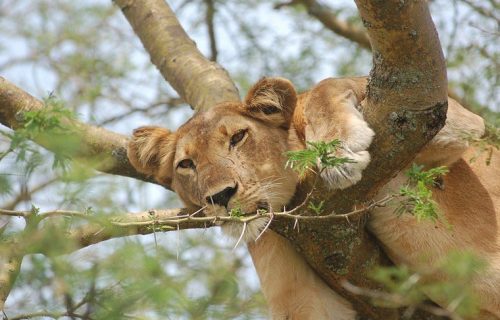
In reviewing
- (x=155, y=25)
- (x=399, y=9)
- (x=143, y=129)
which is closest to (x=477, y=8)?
(x=155, y=25)

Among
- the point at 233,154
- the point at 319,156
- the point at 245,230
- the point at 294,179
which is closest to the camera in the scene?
the point at 319,156

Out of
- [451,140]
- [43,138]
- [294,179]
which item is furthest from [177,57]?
[43,138]

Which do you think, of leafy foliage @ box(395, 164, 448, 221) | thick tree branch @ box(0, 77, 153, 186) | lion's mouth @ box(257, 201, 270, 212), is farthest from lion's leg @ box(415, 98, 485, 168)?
thick tree branch @ box(0, 77, 153, 186)

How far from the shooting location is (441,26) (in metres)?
9.32

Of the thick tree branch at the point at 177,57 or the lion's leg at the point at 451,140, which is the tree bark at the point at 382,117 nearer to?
the lion's leg at the point at 451,140

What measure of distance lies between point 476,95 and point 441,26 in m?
1.53

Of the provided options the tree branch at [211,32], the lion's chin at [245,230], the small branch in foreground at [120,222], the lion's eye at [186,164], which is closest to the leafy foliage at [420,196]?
the small branch in foreground at [120,222]

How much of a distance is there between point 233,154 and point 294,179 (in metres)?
0.46

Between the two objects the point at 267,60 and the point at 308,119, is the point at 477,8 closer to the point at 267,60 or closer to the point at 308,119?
the point at 267,60

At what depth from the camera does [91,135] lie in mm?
6852

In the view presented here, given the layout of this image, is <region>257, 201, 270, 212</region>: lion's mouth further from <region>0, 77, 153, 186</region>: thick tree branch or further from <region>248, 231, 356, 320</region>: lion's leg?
<region>0, 77, 153, 186</region>: thick tree branch

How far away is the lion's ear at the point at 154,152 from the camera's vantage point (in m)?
6.36

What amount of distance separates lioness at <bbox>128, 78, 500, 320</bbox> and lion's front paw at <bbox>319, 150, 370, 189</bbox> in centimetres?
20

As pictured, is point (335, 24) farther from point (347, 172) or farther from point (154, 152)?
point (347, 172)
